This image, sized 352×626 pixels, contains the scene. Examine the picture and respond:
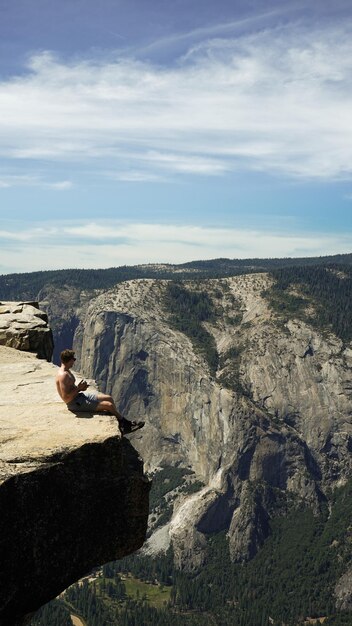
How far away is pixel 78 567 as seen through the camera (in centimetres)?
2295

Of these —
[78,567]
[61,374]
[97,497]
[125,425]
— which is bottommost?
[78,567]

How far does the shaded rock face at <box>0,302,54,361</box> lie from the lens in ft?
135

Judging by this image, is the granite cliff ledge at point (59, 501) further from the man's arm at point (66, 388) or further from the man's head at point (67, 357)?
the man's head at point (67, 357)

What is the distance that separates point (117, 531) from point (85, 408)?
5.43 meters

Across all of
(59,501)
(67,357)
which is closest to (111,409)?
(67,357)

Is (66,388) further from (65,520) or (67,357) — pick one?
(65,520)

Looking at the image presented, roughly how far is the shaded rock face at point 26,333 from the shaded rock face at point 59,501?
15263 mm

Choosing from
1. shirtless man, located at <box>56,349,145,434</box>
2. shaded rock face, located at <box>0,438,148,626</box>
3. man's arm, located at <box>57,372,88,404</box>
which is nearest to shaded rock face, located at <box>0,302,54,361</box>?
shirtless man, located at <box>56,349,145,434</box>

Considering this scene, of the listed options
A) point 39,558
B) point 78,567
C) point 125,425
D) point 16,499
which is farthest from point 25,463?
point 125,425

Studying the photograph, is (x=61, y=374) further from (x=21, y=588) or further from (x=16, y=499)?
(x=21, y=588)

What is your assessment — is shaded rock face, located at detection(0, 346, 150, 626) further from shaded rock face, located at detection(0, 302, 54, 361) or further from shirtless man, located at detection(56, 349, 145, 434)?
shaded rock face, located at detection(0, 302, 54, 361)

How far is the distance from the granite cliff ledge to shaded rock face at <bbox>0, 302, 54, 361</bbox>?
49.2 feet

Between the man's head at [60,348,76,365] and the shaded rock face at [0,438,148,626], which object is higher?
the man's head at [60,348,76,365]

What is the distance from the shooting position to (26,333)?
41750mm
